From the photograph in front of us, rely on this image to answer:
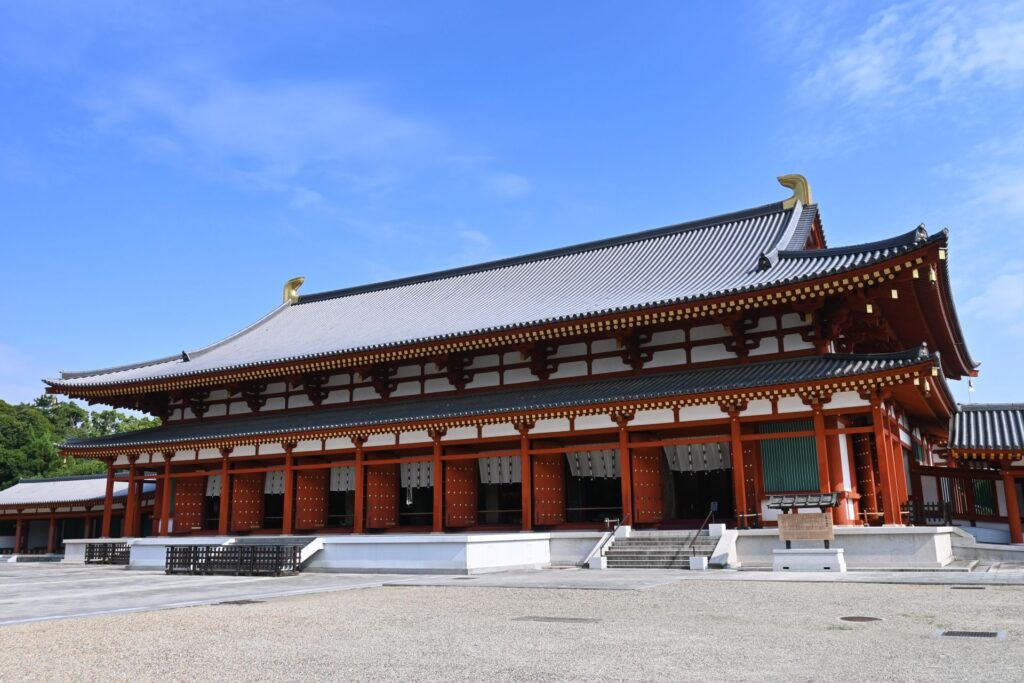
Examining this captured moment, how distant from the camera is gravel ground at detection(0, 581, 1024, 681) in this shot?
6496 mm

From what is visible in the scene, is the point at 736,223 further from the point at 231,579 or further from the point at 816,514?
the point at 231,579

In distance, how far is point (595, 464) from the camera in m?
22.4

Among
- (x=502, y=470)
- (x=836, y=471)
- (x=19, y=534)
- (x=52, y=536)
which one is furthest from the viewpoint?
(x=19, y=534)

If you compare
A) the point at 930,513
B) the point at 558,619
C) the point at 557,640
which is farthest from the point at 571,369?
the point at 557,640

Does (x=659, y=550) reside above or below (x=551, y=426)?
below

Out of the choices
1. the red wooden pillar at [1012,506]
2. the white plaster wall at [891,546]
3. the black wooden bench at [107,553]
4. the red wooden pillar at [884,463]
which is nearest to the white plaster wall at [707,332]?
the red wooden pillar at [884,463]

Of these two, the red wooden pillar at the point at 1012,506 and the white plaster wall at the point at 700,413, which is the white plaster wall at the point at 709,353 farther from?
the red wooden pillar at the point at 1012,506

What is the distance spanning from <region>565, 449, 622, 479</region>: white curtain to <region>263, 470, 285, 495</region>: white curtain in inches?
401

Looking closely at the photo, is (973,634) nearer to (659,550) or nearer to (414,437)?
(659,550)

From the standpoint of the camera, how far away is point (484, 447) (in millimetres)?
23297

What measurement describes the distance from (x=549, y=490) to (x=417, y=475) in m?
4.69

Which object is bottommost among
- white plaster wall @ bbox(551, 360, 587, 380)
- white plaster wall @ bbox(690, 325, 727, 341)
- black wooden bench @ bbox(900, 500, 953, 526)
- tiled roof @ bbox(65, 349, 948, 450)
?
black wooden bench @ bbox(900, 500, 953, 526)

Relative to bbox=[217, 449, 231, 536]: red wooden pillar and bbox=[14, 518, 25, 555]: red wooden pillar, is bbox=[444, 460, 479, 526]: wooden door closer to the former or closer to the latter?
bbox=[217, 449, 231, 536]: red wooden pillar

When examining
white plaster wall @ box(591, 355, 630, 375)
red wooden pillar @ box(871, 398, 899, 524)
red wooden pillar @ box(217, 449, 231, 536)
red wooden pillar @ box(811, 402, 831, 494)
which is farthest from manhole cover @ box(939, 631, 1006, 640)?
red wooden pillar @ box(217, 449, 231, 536)
